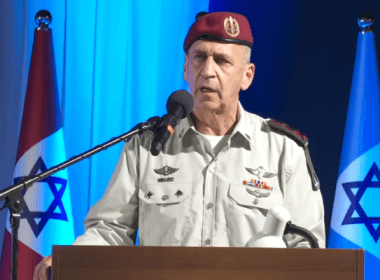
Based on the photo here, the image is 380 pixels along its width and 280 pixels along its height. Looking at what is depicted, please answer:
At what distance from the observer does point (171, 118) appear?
154cm

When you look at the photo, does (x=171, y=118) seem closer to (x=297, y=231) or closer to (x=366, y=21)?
(x=297, y=231)

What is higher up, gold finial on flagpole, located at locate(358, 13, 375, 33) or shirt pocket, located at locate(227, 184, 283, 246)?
gold finial on flagpole, located at locate(358, 13, 375, 33)

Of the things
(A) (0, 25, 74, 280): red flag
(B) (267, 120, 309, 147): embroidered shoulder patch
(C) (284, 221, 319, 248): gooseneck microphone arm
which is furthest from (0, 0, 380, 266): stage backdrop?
(C) (284, 221, 319, 248): gooseneck microphone arm

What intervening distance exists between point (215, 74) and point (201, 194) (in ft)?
1.50

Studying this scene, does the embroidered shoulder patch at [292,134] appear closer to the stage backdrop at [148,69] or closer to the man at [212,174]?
the man at [212,174]

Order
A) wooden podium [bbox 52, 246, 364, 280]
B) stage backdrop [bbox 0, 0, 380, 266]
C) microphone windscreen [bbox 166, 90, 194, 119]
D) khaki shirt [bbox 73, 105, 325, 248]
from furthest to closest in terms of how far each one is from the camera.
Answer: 1. stage backdrop [bbox 0, 0, 380, 266]
2. khaki shirt [bbox 73, 105, 325, 248]
3. microphone windscreen [bbox 166, 90, 194, 119]
4. wooden podium [bbox 52, 246, 364, 280]

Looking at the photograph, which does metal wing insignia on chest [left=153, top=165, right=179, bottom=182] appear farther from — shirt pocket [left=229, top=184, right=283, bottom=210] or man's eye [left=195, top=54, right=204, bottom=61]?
man's eye [left=195, top=54, right=204, bottom=61]

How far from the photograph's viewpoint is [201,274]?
1.21 metres

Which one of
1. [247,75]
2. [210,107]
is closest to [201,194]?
[210,107]

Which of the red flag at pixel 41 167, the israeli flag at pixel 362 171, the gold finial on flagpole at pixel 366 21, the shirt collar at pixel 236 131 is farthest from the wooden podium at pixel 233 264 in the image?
the gold finial on flagpole at pixel 366 21

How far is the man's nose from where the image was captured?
7.12ft

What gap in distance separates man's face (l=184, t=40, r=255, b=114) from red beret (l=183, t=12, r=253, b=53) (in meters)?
0.02

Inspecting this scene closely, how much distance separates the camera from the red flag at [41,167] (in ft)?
9.61

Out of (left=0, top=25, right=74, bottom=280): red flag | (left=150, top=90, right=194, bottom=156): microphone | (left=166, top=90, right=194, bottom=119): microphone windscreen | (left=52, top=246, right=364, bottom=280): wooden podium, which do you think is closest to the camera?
(left=52, top=246, right=364, bottom=280): wooden podium
